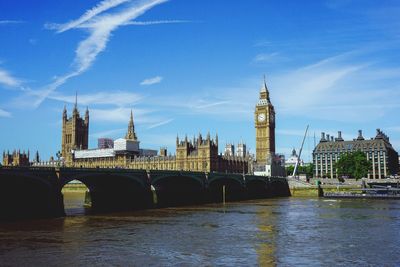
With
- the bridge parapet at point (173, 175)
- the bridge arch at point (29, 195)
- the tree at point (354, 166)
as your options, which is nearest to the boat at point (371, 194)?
the tree at point (354, 166)

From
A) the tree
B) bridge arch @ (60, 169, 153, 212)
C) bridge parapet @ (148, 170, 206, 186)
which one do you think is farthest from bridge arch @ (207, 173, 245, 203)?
the tree

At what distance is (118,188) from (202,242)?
4929cm

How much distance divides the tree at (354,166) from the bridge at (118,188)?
34601mm

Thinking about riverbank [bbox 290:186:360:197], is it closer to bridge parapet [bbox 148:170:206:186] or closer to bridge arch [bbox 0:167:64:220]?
bridge parapet [bbox 148:170:206:186]

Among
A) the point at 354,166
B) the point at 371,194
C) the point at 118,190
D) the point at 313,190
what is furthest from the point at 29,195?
the point at 354,166

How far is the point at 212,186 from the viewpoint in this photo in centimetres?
11456

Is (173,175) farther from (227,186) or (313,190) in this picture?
(313,190)

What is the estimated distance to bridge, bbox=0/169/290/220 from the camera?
201ft

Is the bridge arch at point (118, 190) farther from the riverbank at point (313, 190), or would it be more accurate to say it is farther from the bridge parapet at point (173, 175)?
the riverbank at point (313, 190)

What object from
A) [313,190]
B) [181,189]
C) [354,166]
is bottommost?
[313,190]

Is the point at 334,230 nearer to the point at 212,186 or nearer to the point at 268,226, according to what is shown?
the point at 268,226

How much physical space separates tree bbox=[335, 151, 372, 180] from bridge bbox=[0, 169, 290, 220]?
3460 centimetres

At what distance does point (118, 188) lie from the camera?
86.9 m

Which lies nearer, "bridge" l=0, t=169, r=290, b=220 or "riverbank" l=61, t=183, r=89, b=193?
"bridge" l=0, t=169, r=290, b=220
